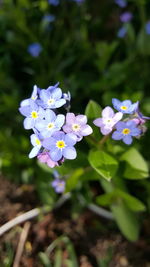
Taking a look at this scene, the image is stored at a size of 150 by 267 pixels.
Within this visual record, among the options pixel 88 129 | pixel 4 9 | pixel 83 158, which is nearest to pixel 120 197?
pixel 83 158

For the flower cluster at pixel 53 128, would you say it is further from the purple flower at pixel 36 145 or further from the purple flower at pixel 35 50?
the purple flower at pixel 35 50

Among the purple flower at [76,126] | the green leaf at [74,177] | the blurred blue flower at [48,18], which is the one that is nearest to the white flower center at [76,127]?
the purple flower at [76,126]

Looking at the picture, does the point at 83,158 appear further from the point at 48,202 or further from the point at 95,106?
the point at 48,202

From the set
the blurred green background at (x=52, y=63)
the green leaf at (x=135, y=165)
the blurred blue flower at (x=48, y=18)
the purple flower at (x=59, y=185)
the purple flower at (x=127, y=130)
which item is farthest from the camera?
the blurred blue flower at (x=48, y=18)

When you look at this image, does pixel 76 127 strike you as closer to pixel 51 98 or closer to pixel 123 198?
pixel 51 98

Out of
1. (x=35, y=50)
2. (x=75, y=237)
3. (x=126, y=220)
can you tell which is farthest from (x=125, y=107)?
(x=35, y=50)

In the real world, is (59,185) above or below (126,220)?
above
